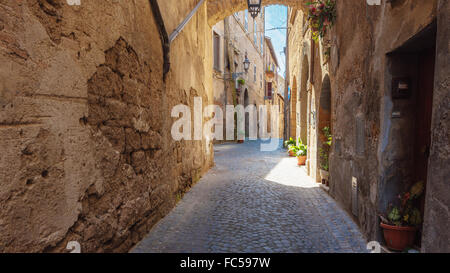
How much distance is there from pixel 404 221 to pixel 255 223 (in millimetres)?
1592

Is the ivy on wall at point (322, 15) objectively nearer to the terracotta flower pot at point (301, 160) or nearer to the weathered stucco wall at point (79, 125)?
the weathered stucco wall at point (79, 125)

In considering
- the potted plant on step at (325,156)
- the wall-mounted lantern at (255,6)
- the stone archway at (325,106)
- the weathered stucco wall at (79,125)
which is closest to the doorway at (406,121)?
the weathered stucco wall at (79,125)

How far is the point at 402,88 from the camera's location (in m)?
2.65

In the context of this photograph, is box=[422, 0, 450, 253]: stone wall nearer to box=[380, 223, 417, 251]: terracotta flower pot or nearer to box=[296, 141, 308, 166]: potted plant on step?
box=[380, 223, 417, 251]: terracotta flower pot

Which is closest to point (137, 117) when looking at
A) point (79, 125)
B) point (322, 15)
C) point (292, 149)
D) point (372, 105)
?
point (79, 125)

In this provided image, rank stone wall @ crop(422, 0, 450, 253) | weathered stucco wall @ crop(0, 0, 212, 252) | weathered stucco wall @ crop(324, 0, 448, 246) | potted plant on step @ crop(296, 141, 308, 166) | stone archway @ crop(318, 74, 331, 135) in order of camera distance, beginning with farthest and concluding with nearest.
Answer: potted plant on step @ crop(296, 141, 308, 166) < stone archway @ crop(318, 74, 331, 135) < weathered stucco wall @ crop(324, 0, 448, 246) < stone wall @ crop(422, 0, 450, 253) < weathered stucco wall @ crop(0, 0, 212, 252)

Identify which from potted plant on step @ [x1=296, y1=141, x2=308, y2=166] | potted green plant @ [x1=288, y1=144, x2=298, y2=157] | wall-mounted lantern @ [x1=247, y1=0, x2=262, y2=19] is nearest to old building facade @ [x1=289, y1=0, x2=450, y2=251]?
wall-mounted lantern @ [x1=247, y1=0, x2=262, y2=19]

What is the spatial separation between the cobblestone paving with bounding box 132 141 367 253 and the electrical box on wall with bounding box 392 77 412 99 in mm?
1510

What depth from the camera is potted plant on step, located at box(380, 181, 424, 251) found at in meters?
2.58

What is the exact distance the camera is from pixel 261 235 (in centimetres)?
314

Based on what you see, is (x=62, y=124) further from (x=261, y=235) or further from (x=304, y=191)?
(x=304, y=191)

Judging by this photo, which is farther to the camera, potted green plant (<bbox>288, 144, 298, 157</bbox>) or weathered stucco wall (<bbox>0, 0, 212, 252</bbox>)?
potted green plant (<bbox>288, 144, 298, 157</bbox>)

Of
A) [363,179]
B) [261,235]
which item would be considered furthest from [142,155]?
[363,179]

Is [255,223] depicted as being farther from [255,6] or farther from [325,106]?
[255,6]
